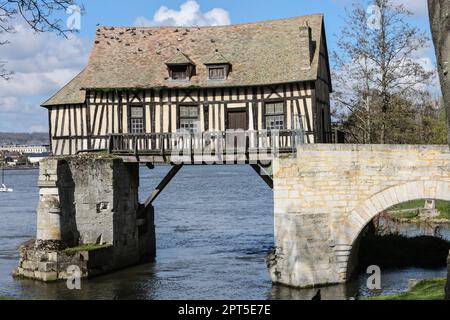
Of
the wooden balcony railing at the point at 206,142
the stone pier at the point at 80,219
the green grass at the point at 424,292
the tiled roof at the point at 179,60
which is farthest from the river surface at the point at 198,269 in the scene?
the tiled roof at the point at 179,60

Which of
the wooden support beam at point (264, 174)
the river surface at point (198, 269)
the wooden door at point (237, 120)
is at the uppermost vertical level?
the wooden door at point (237, 120)

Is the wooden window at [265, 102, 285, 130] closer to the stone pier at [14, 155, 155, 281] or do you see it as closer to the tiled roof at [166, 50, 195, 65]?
→ the tiled roof at [166, 50, 195, 65]

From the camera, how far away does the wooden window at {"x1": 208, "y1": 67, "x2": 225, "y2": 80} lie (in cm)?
2469

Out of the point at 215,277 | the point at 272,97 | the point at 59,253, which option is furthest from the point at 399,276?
the point at 59,253

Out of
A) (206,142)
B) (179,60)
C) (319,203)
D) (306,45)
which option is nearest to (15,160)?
(179,60)

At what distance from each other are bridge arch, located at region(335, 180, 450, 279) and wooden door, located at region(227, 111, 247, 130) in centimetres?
673

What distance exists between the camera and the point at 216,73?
2481 cm

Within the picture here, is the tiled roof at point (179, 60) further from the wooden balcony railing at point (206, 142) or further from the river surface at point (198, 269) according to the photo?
the river surface at point (198, 269)

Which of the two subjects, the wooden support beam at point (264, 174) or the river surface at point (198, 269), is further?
the wooden support beam at point (264, 174)

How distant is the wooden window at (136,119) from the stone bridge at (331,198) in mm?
7399

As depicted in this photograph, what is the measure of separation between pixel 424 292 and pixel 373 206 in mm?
4415

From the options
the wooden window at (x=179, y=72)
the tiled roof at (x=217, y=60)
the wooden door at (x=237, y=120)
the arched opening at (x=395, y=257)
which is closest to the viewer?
the arched opening at (x=395, y=257)

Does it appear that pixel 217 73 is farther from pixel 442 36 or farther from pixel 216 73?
pixel 442 36

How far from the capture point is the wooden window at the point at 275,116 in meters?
24.0
